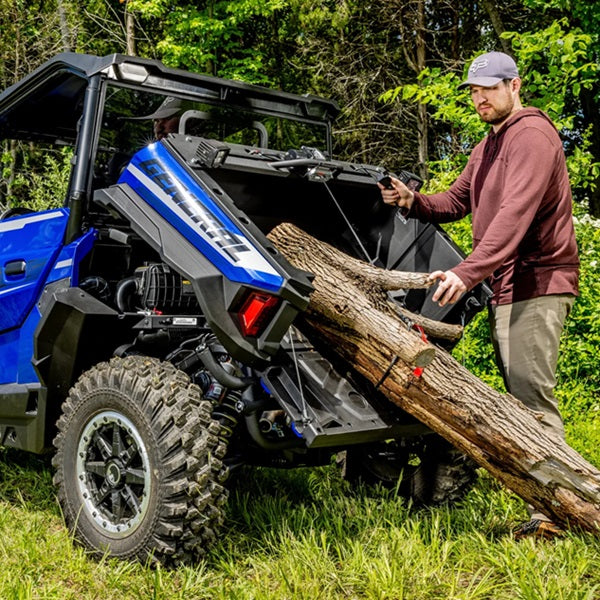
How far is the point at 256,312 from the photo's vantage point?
124 inches

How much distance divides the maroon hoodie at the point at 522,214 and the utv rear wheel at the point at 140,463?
1.39 m

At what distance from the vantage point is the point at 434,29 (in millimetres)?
14383

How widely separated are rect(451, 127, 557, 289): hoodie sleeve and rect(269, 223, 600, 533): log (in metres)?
0.27

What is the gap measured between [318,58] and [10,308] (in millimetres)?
11552

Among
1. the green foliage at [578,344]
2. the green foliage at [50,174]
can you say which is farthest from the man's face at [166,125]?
the green foliage at [578,344]

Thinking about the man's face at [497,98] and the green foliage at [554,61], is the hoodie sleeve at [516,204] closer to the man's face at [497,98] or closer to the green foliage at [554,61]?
the man's face at [497,98]

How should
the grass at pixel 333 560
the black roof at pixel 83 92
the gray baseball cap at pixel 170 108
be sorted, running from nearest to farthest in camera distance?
1. the grass at pixel 333 560
2. the black roof at pixel 83 92
3. the gray baseball cap at pixel 170 108

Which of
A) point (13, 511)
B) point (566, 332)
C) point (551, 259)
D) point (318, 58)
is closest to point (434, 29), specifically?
point (318, 58)

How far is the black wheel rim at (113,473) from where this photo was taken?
3.39m

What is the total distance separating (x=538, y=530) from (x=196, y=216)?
7.01 ft

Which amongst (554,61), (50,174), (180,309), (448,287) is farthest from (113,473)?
(554,61)

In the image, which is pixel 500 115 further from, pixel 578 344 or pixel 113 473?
pixel 578 344

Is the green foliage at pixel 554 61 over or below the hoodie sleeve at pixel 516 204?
over

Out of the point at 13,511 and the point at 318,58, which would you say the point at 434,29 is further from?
the point at 13,511
